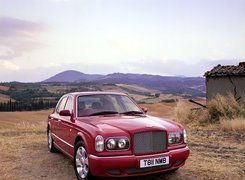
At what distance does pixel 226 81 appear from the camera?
18.2m

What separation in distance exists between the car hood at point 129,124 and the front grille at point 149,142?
0.08 metres

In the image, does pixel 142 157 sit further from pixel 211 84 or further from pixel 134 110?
pixel 211 84

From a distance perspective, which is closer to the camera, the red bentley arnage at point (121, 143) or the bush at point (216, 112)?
the red bentley arnage at point (121, 143)

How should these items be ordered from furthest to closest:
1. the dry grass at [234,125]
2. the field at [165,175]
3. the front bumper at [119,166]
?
1. the dry grass at [234,125]
2. the field at [165,175]
3. the front bumper at [119,166]

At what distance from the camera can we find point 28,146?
1056 centimetres

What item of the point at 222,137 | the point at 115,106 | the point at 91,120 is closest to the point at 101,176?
the point at 91,120

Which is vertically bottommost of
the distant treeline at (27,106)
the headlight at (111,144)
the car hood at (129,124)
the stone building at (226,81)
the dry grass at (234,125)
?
the distant treeline at (27,106)

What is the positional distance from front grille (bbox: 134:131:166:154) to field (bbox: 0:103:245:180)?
90 centimetres

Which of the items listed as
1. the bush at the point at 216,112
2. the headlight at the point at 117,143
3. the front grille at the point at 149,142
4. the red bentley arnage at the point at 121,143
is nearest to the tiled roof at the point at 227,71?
the bush at the point at 216,112

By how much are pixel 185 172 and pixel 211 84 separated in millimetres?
12263

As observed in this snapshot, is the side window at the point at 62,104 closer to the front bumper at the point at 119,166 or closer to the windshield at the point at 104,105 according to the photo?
the windshield at the point at 104,105

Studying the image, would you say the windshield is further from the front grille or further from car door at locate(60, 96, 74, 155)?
the front grille

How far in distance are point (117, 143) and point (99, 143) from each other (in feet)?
0.94

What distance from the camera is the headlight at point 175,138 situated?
20.6 ft
